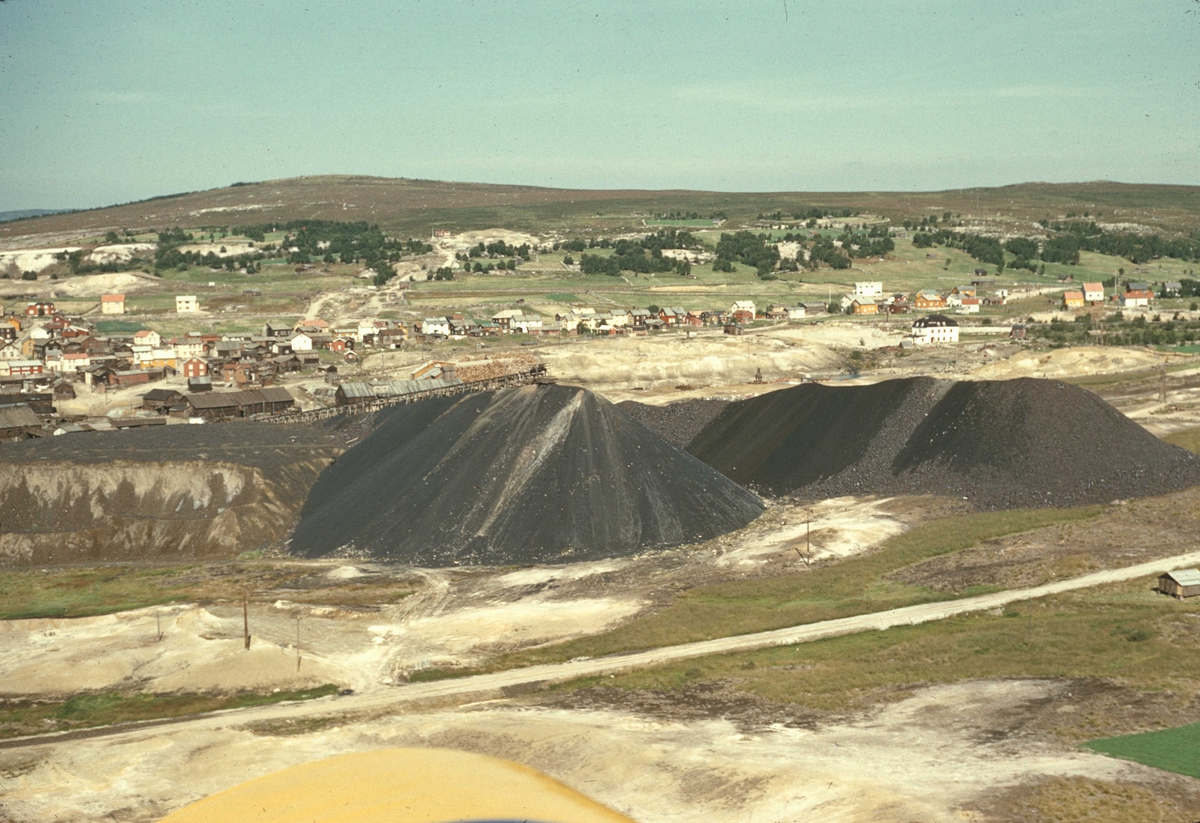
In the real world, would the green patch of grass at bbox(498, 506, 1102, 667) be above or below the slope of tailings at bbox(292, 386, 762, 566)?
below

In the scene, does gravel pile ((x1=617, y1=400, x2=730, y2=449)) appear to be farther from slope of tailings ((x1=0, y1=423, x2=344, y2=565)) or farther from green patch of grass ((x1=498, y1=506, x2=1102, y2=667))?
slope of tailings ((x1=0, y1=423, x2=344, y2=565))

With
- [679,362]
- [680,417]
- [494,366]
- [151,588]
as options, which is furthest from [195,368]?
[151,588]

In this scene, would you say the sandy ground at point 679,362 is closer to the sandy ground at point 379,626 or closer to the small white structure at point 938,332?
the small white structure at point 938,332

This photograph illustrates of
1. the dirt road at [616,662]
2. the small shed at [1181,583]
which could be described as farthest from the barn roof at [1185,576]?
the dirt road at [616,662]

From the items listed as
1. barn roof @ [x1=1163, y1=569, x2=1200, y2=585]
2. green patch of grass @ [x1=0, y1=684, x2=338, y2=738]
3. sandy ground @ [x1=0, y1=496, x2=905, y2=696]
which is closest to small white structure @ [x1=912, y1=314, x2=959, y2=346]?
sandy ground @ [x1=0, y1=496, x2=905, y2=696]

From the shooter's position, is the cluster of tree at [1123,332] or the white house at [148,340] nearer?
the cluster of tree at [1123,332]

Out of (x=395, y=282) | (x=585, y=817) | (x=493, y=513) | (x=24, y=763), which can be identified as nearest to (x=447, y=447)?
(x=493, y=513)

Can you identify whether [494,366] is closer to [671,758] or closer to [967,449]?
[967,449]
